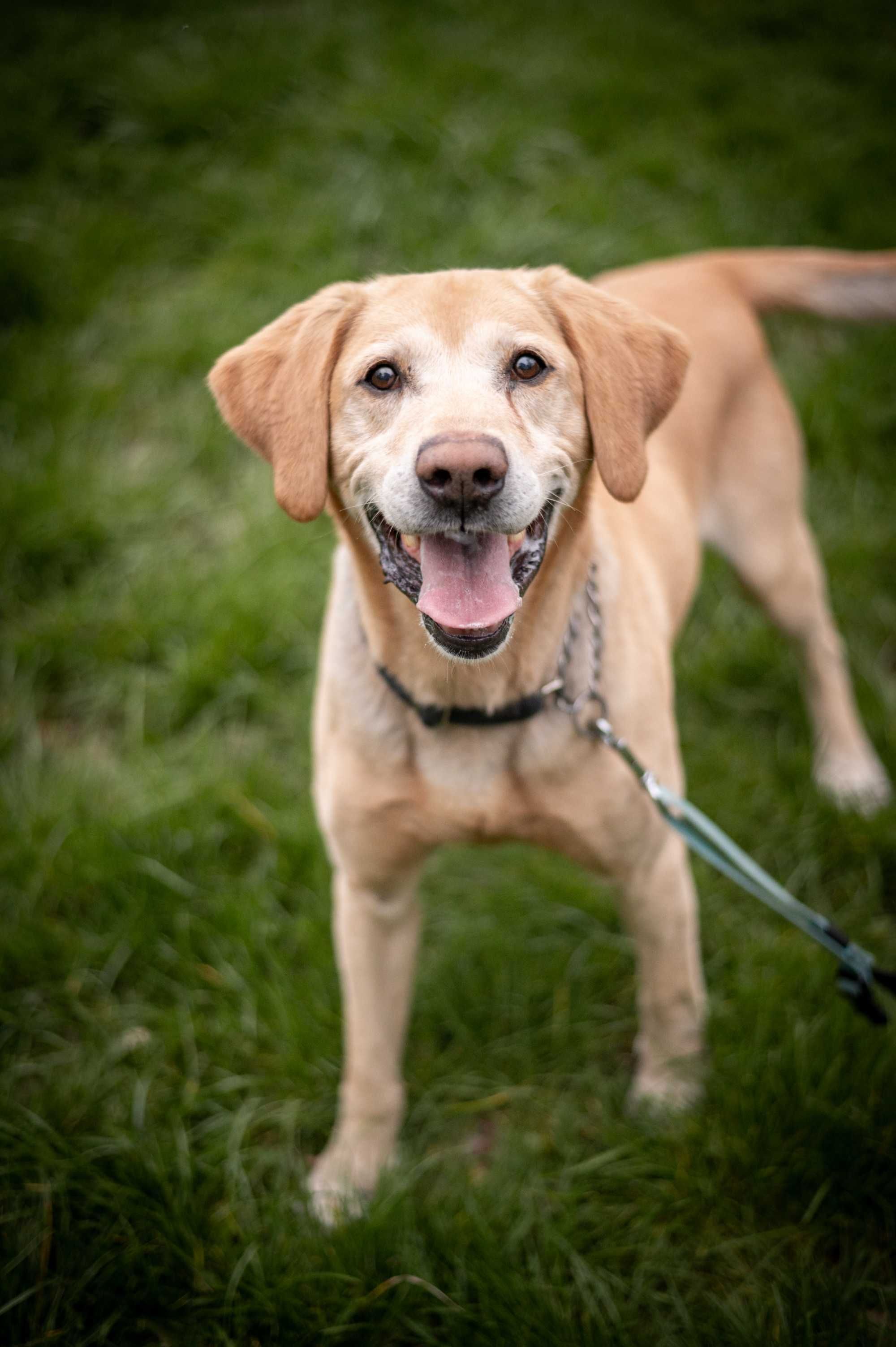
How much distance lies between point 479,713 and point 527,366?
0.76 metres

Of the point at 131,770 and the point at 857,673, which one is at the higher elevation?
the point at 857,673

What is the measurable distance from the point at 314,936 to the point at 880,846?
71.2 inches

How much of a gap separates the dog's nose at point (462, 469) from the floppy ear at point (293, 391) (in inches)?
14.5

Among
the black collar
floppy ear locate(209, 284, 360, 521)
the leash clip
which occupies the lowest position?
the leash clip

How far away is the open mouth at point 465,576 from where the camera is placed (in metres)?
2.01

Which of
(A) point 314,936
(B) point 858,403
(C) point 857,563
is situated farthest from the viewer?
(B) point 858,403

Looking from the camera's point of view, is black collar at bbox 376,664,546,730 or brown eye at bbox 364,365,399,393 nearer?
brown eye at bbox 364,365,399,393

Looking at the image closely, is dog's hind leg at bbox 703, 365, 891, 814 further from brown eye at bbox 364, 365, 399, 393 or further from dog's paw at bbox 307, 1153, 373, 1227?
dog's paw at bbox 307, 1153, 373, 1227

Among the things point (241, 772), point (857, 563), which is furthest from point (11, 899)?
point (857, 563)

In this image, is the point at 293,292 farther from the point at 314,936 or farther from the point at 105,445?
the point at 314,936

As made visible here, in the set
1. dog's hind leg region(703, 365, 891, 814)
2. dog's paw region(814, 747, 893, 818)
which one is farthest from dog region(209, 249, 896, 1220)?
dog's paw region(814, 747, 893, 818)

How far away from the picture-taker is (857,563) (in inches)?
170

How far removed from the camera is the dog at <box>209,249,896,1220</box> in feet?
6.75

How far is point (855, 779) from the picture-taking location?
3.70 metres
